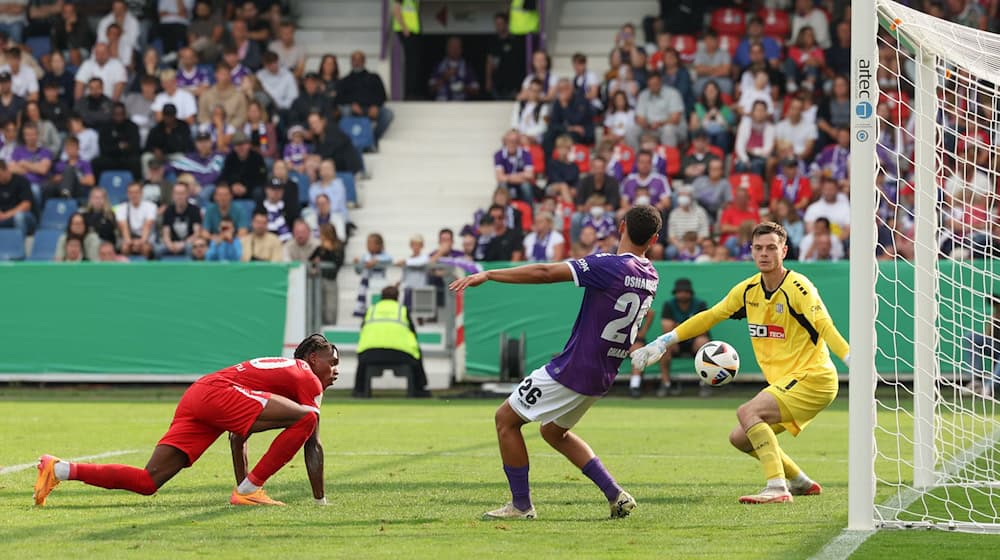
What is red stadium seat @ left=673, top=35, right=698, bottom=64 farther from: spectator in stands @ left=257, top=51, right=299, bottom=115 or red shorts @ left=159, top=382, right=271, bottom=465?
red shorts @ left=159, top=382, right=271, bottom=465

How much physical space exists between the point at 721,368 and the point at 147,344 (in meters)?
12.3

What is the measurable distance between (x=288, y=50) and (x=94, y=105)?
12.1 feet

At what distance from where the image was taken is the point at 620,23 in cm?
2812

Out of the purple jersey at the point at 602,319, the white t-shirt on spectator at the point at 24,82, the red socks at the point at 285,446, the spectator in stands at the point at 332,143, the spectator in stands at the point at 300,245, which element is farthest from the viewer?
the white t-shirt on spectator at the point at 24,82

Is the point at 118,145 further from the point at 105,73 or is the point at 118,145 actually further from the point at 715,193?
the point at 715,193

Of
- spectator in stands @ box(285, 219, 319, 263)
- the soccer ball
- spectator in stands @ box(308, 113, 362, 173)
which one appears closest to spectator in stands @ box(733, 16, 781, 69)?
spectator in stands @ box(308, 113, 362, 173)

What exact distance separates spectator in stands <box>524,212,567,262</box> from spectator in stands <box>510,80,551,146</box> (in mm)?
3435

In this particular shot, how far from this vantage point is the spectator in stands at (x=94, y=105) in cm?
2559

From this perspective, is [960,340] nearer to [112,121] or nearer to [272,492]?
[272,492]

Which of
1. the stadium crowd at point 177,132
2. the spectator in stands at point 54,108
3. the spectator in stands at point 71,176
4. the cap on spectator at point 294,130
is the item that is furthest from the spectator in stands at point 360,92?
the spectator in stands at point 54,108

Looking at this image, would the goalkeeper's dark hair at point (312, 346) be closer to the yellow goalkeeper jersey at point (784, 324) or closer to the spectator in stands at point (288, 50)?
the yellow goalkeeper jersey at point (784, 324)

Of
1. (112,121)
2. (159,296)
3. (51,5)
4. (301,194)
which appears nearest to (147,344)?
(159,296)

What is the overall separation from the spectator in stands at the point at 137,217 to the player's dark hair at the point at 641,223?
15546 mm

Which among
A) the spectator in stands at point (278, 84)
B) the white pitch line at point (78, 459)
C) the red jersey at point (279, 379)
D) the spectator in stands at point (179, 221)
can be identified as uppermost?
the spectator in stands at point (278, 84)
